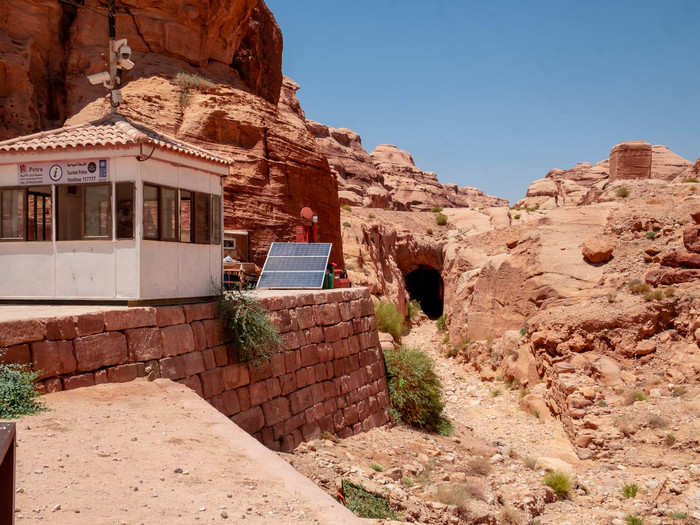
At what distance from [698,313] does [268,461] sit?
44.5 ft

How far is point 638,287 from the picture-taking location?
16.6m

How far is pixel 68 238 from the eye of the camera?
8.77 m

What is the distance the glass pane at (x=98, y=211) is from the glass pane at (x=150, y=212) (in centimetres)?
50

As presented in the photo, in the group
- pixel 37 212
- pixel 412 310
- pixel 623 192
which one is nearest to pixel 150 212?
pixel 37 212

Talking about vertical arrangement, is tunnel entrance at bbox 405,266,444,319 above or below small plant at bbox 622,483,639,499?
above

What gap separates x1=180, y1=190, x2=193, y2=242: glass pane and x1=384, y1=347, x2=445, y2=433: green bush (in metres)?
6.73

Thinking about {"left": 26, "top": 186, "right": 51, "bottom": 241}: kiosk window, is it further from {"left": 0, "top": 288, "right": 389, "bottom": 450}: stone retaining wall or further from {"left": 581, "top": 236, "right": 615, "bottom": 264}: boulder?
{"left": 581, "top": 236, "right": 615, "bottom": 264}: boulder

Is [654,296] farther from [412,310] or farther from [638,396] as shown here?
[412,310]

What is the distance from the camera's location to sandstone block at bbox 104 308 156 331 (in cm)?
739

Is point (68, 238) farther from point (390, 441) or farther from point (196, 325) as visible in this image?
point (390, 441)

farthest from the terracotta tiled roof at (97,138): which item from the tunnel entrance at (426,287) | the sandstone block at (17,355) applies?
the tunnel entrance at (426,287)

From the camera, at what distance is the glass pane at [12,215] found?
9062 millimetres

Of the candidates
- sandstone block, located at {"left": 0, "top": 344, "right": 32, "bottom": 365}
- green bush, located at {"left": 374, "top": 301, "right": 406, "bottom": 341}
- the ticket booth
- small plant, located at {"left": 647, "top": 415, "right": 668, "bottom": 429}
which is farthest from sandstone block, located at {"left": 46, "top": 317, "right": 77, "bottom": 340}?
green bush, located at {"left": 374, "top": 301, "right": 406, "bottom": 341}

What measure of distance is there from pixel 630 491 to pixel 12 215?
11335 mm
